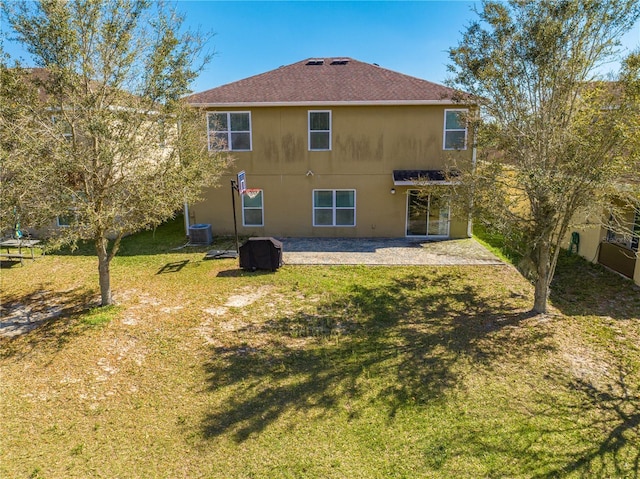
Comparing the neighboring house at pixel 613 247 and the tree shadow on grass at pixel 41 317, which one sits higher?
the neighboring house at pixel 613 247

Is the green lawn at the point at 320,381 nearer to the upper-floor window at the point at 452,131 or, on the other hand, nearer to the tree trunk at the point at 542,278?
the tree trunk at the point at 542,278

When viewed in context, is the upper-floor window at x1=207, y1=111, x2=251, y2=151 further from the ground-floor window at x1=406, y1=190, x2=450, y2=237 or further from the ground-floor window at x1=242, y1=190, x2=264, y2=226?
the ground-floor window at x1=406, y1=190, x2=450, y2=237

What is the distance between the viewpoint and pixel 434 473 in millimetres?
4863

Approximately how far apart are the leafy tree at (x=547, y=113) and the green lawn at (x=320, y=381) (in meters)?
2.28

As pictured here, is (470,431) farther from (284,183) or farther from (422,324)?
(284,183)

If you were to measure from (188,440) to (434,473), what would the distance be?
321 cm

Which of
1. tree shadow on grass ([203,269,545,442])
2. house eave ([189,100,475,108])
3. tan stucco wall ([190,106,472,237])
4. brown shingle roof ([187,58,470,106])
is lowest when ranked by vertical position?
tree shadow on grass ([203,269,545,442])

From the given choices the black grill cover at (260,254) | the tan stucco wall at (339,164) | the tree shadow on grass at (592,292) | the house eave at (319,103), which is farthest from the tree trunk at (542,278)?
the house eave at (319,103)

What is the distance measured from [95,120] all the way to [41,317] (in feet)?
15.6

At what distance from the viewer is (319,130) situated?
53.1 feet

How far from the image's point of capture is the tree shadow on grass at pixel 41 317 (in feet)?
26.5

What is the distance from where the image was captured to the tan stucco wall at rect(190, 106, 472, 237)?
1598cm

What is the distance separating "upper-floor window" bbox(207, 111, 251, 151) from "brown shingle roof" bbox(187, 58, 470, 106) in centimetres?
55

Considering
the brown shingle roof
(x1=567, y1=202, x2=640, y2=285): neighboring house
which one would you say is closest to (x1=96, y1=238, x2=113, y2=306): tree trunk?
the brown shingle roof
